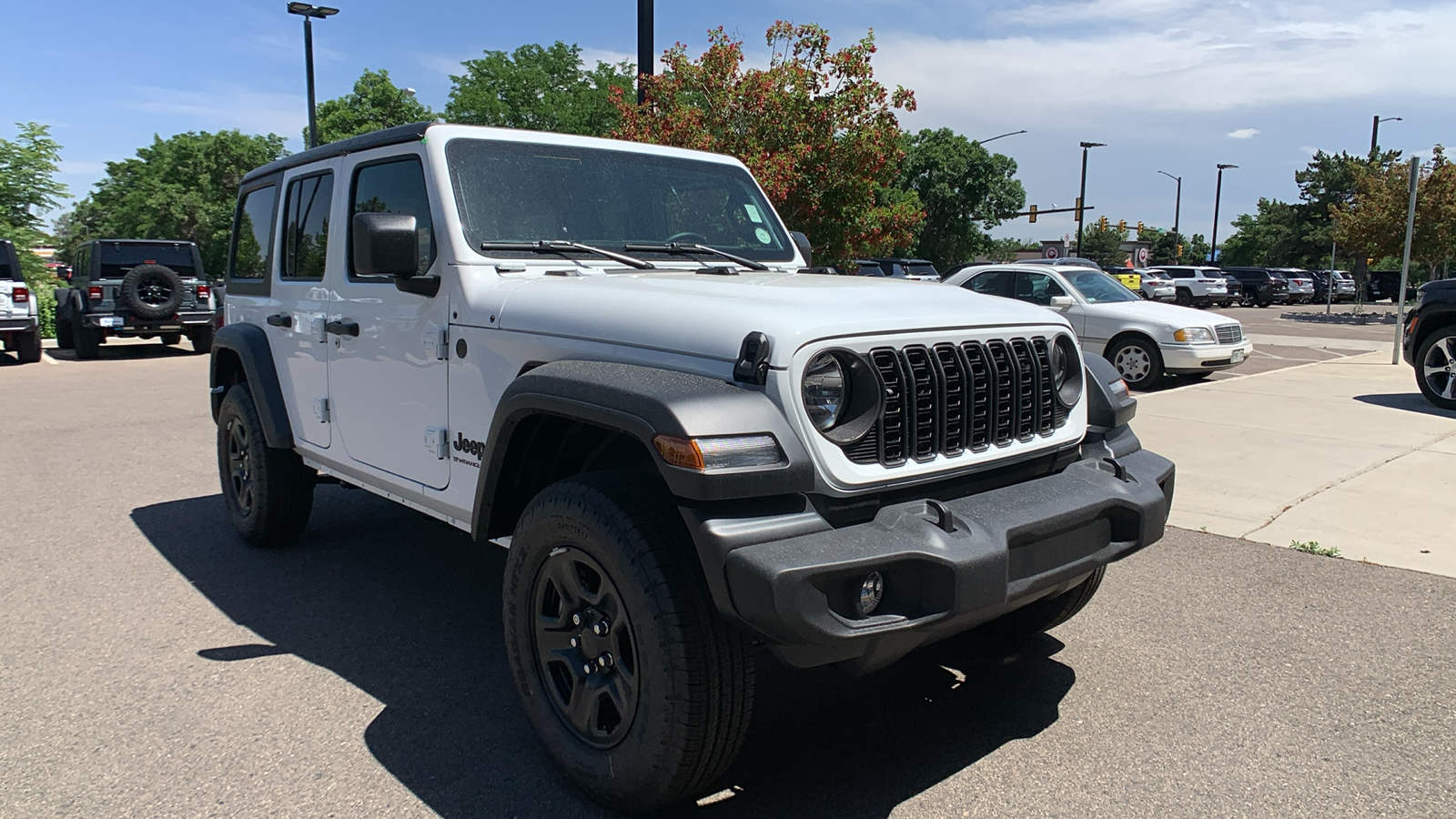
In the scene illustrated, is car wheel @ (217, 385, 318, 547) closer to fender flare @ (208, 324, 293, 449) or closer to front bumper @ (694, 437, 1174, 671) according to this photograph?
fender flare @ (208, 324, 293, 449)

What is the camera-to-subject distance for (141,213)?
168ft

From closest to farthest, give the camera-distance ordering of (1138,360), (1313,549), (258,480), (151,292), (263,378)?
(263,378) < (258,480) < (1313,549) < (1138,360) < (151,292)

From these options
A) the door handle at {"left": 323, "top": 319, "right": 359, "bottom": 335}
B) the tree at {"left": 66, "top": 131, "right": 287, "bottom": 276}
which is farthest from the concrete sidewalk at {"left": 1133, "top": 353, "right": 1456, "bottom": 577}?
the tree at {"left": 66, "top": 131, "right": 287, "bottom": 276}

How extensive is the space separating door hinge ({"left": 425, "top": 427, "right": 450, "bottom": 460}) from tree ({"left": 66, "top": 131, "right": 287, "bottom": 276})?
174ft

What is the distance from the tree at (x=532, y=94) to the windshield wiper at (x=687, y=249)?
32285 mm

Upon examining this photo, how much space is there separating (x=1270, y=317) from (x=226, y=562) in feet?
110

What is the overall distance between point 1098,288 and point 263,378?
36.6 feet

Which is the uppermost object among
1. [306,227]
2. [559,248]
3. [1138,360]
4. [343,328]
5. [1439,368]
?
[306,227]

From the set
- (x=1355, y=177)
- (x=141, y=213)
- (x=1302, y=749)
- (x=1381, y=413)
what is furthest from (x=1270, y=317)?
(x=141, y=213)

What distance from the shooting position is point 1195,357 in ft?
39.3

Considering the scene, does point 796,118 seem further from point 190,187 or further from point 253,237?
point 190,187

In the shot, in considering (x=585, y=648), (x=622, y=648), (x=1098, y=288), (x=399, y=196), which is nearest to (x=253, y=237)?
(x=399, y=196)

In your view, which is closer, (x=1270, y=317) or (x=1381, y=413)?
(x=1381, y=413)

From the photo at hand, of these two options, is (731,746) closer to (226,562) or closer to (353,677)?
(353,677)
